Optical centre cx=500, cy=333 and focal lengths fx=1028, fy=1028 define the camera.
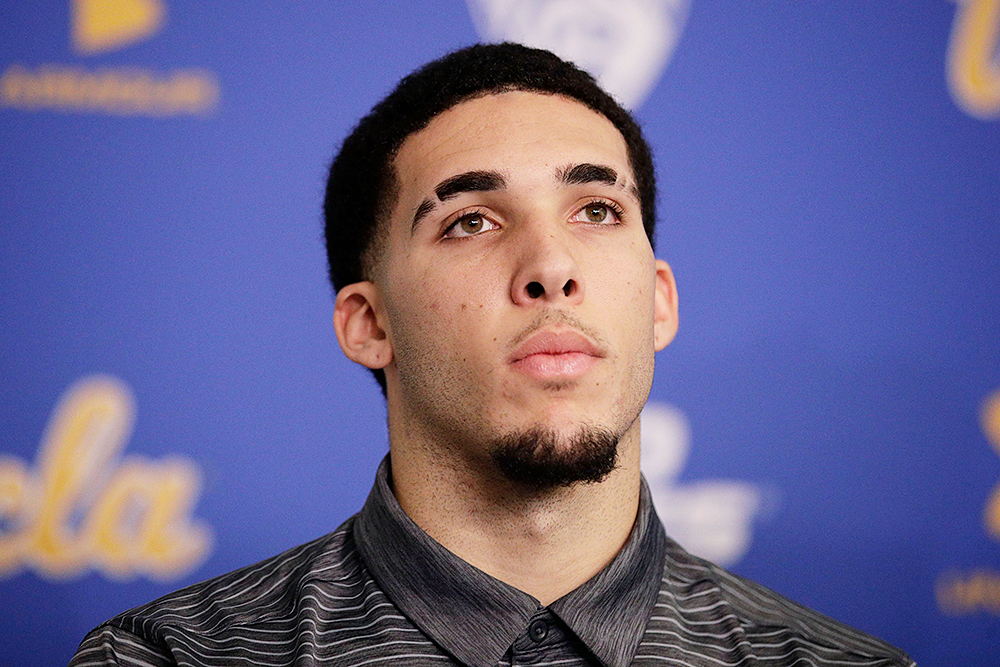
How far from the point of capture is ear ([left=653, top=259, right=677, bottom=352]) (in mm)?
1578

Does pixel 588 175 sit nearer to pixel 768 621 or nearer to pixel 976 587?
pixel 768 621

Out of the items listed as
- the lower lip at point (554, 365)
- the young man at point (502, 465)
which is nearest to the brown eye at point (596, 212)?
the young man at point (502, 465)

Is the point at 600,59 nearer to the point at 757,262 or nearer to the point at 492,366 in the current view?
the point at 757,262

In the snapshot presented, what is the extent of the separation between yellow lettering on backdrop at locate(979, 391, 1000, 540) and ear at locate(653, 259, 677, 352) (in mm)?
985

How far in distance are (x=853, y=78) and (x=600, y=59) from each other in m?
0.56

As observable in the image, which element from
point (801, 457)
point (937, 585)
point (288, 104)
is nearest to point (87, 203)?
point (288, 104)

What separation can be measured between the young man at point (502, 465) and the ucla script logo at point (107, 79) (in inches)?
36.7

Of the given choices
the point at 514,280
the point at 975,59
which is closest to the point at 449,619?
the point at 514,280

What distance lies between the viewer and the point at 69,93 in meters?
2.21

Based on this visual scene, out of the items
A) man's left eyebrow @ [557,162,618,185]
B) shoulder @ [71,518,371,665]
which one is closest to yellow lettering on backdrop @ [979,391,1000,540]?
man's left eyebrow @ [557,162,618,185]

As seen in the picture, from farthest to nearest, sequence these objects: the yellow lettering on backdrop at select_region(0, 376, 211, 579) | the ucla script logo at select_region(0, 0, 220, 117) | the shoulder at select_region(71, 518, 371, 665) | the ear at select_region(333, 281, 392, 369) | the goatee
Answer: the ucla script logo at select_region(0, 0, 220, 117) < the yellow lettering on backdrop at select_region(0, 376, 211, 579) < the ear at select_region(333, 281, 392, 369) < the shoulder at select_region(71, 518, 371, 665) < the goatee

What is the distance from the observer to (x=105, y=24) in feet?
7.26

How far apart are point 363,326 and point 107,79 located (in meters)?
1.09

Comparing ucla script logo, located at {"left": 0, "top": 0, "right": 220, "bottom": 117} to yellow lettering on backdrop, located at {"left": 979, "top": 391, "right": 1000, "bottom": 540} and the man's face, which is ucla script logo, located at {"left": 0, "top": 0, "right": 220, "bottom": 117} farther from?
yellow lettering on backdrop, located at {"left": 979, "top": 391, "right": 1000, "bottom": 540}
